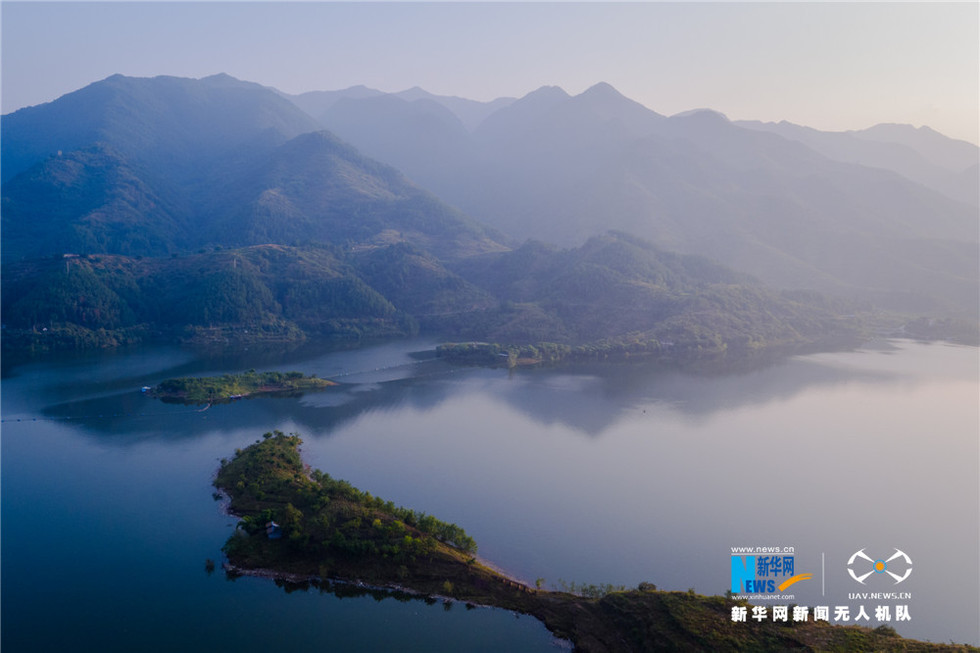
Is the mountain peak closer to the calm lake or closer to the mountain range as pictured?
the mountain range

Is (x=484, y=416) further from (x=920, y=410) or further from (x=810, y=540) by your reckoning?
(x=920, y=410)

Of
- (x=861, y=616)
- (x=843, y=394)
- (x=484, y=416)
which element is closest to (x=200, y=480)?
(x=484, y=416)

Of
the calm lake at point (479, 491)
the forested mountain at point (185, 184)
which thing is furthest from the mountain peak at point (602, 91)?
the calm lake at point (479, 491)
